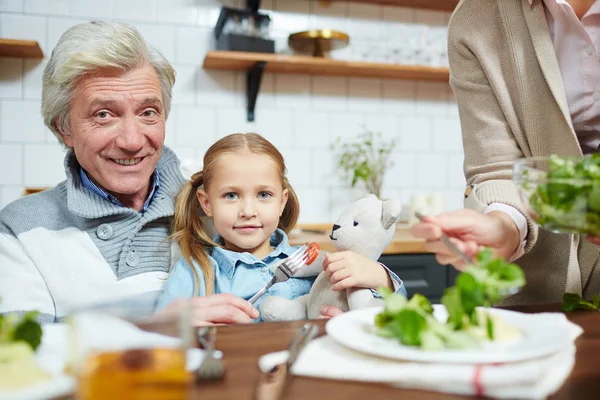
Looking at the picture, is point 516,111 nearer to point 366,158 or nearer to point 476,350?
point 476,350

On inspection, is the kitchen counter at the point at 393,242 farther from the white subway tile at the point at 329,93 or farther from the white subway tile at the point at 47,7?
the white subway tile at the point at 47,7

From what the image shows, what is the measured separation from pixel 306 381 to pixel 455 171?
253 cm

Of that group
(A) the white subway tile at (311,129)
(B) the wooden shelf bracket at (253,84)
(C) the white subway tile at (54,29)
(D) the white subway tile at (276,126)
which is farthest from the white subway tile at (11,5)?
(A) the white subway tile at (311,129)

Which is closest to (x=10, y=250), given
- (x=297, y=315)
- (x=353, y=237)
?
(x=297, y=315)

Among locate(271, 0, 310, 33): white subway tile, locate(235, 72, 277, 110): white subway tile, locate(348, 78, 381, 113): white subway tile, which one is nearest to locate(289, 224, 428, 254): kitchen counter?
locate(235, 72, 277, 110): white subway tile

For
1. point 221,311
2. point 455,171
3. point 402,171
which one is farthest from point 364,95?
point 221,311

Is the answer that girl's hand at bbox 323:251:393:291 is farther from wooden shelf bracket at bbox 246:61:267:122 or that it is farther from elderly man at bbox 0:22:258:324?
wooden shelf bracket at bbox 246:61:267:122

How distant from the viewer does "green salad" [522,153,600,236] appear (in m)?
0.66

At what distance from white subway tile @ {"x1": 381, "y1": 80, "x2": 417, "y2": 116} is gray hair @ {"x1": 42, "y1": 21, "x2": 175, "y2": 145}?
5.39 feet

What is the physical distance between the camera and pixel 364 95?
274cm

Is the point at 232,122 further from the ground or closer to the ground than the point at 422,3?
closer to the ground

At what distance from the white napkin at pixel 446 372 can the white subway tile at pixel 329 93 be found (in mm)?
2121

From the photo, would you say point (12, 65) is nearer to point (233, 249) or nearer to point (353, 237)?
point (233, 249)

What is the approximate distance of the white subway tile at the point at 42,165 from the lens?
2.33m
